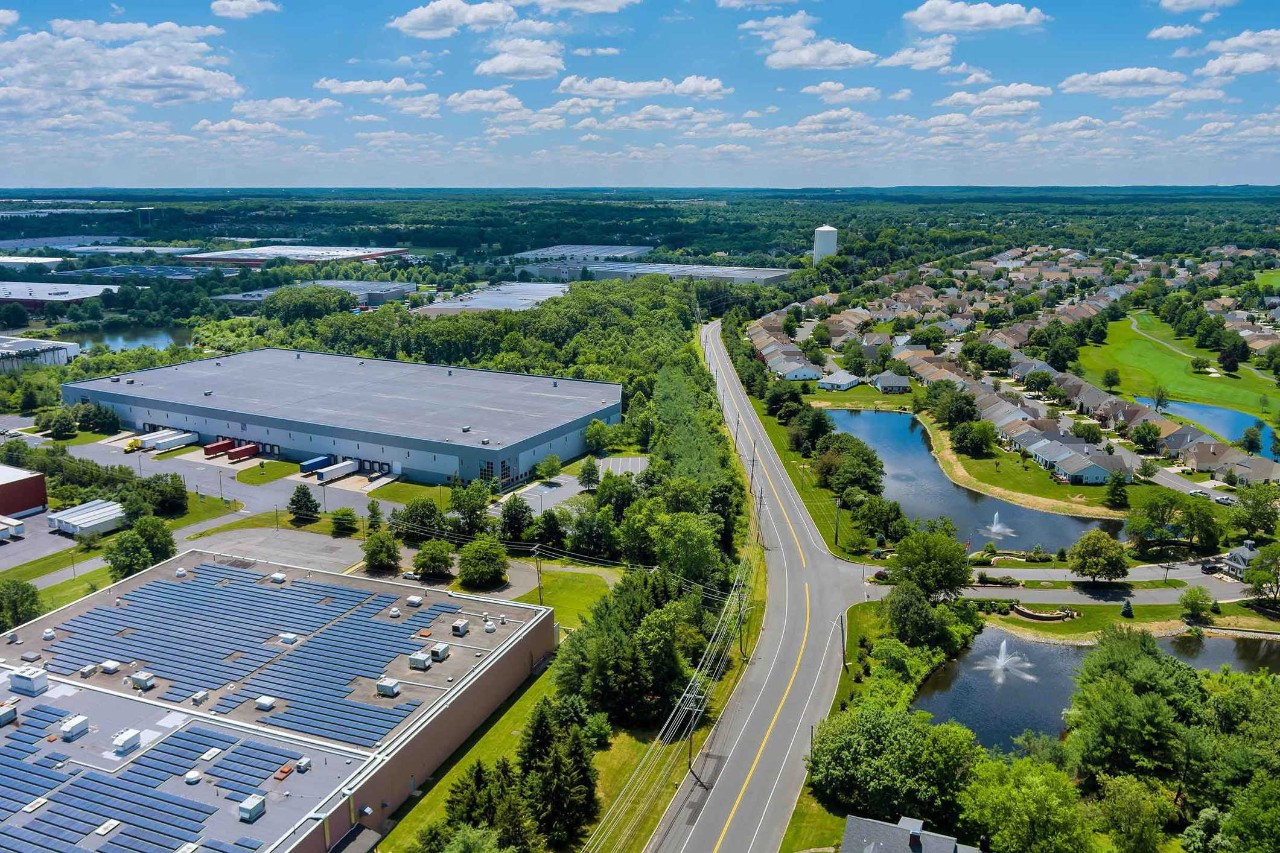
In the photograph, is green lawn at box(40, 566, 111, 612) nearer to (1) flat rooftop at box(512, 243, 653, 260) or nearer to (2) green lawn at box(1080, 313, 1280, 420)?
(2) green lawn at box(1080, 313, 1280, 420)

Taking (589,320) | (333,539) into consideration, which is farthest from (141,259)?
(333,539)

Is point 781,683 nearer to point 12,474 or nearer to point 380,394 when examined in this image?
point 380,394

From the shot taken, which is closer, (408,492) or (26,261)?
(408,492)

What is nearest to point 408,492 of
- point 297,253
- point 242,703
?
point 242,703

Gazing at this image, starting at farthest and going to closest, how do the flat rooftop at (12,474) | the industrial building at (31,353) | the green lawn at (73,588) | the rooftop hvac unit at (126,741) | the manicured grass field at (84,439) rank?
the industrial building at (31,353) < the manicured grass field at (84,439) < the flat rooftop at (12,474) < the green lawn at (73,588) < the rooftop hvac unit at (126,741)

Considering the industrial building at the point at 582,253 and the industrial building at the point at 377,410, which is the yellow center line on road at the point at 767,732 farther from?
the industrial building at the point at 582,253

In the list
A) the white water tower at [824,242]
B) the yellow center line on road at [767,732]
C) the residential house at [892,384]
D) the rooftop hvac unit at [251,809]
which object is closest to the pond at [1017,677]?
the yellow center line on road at [767,732]
